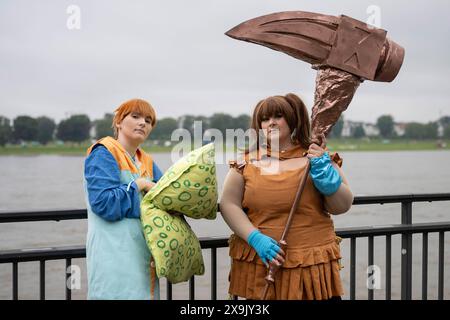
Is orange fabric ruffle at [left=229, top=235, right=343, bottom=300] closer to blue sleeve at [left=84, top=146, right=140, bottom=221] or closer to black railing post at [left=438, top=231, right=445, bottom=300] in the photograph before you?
blue sleeve at [left=84, top=146, right=140, bottom=221]

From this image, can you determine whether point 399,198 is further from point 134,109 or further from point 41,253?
point 41,253

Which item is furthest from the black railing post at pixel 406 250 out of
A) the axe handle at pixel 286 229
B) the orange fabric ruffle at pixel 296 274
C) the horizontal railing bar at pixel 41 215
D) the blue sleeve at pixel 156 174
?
the horizontal railing bar at pixel 41 215

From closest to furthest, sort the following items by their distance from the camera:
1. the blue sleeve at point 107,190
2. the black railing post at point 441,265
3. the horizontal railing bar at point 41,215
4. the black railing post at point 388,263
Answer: the blue sleeve at point 107,190
the horizontal railing bar at point 41,215
the black railing post at point 388,263
the black railing post at point 441,265

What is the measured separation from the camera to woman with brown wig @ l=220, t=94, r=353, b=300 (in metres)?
2.44

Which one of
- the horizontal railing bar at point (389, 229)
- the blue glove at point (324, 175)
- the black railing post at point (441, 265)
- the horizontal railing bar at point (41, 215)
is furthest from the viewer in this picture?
the black railing post at point (441, 265)

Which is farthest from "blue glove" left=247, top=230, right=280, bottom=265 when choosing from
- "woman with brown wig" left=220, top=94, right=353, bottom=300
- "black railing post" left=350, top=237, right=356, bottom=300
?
"black railing post" left=350, top=237, right=356, bottom=300

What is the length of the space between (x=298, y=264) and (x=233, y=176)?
0.49 m

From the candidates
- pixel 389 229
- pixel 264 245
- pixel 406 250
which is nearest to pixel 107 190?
pixel 264 245

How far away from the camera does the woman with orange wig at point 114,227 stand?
2246mm

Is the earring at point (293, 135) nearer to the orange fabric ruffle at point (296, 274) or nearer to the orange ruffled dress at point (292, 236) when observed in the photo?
the orange ruffled dress at point (292, 236)

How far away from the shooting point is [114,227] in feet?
7.49
